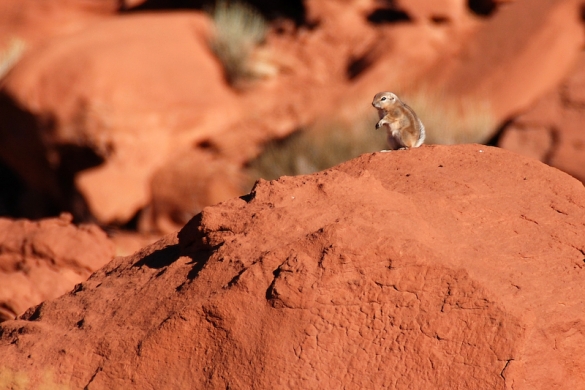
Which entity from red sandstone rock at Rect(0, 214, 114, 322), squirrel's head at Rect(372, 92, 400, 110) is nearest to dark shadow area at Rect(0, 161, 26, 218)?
red sandstone rock at Rect(0, 214, 114, 322)

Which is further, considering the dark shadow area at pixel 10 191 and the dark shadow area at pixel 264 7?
the dark shadow area at pixel 10 191

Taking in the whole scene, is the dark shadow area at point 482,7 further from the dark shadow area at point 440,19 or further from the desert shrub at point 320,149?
the desert shrub at point 320,149

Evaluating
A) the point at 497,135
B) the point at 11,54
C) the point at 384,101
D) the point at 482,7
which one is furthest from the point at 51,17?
the point at 384,101

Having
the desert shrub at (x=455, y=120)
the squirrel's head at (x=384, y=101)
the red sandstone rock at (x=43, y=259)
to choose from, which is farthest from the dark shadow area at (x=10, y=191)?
the squirrel's head at (x=384, y=101)

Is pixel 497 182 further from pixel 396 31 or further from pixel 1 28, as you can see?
pixel 1 28

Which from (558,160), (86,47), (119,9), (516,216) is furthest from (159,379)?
(119,9)

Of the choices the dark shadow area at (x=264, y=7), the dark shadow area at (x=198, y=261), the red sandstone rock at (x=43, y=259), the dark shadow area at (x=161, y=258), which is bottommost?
the dark shadow area at (x=264, y=7)
